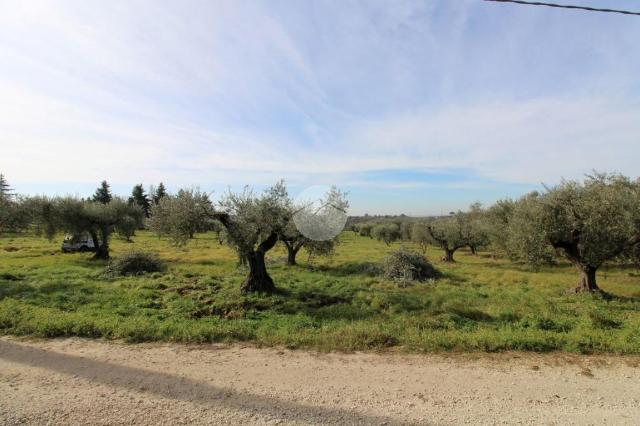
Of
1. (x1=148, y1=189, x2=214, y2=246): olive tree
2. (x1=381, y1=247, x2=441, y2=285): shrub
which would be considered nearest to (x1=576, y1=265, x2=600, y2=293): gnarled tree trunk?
(x1=381, y1=247, x2=441, y2=285): shrub

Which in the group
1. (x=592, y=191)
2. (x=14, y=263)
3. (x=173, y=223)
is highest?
(x=592, y=191)

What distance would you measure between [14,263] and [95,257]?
6166 mm

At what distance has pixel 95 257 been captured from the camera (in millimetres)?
33531

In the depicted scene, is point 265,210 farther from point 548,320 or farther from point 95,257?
point 95,257

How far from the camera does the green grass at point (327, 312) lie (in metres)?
9.02

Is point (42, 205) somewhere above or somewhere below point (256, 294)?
above

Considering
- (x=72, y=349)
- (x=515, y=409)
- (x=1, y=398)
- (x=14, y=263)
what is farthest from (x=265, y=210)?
(x=14, y=263)

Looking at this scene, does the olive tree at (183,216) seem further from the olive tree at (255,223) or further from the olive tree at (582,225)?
the olive tree at (582,225)

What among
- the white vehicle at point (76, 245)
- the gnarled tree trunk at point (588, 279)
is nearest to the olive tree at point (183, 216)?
the gnarled tree trunk at point (588, 279)

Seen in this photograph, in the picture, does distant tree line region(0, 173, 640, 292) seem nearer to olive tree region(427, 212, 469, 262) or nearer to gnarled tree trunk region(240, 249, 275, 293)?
gnarled tree trunk region(240, 249, 275, 293)

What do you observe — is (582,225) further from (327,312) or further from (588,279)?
(327,312)

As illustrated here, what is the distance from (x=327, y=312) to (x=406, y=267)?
1246 cm

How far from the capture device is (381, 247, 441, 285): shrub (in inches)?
954

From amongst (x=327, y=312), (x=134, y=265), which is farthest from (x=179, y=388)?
(x=134, y=265)
